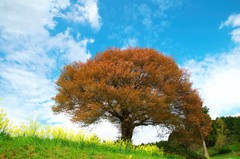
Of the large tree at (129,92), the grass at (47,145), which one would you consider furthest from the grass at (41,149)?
the large tree at (129,92)

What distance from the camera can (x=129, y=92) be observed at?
84.8ft

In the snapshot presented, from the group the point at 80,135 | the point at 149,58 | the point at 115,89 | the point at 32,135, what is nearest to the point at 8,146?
the point at 32,135

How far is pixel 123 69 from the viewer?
27.1m

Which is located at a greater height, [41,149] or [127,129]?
[127,129]

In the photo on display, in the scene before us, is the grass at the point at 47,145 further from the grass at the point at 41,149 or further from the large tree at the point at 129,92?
the large tree at the point at 129,92

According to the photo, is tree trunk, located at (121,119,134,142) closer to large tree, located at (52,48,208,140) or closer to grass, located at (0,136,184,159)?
large tree, located at (52,48,208,140)

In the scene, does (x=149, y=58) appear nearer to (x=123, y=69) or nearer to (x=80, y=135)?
(x=123, y=69)

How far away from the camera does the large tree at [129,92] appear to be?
26.5 m

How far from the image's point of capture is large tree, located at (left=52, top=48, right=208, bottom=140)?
2645 cm

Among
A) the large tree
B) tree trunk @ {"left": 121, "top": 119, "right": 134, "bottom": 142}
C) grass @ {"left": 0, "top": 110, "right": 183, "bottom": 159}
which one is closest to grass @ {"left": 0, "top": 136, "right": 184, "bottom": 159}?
grass @ {"left": 0, "top": 110, "right": 183, "bottom": 159}

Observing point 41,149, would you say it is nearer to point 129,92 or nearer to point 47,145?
point 47,145

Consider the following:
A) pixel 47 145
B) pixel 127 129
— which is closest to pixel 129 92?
pixel 127 129

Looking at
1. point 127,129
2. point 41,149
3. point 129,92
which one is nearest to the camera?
point 41,149

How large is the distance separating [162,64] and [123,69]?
406 centimetres
